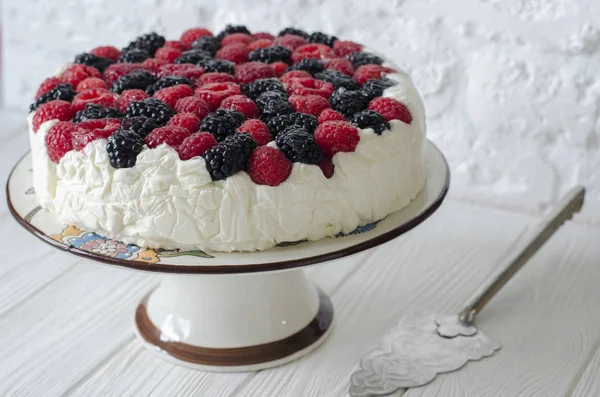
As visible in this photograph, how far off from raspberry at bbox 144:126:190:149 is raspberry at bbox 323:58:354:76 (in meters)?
0.38

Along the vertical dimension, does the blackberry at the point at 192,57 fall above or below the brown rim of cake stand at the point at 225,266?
above

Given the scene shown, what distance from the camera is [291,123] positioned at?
4.43 ft

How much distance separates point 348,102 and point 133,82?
0.39 m

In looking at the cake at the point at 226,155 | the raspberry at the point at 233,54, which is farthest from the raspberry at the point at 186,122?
the raspberry at the point at 233,54

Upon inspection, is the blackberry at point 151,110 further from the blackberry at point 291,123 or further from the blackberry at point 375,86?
the blackberry at point 375,86

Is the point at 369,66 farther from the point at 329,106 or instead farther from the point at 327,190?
the point at 327,190

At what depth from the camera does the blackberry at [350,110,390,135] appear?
138 cm

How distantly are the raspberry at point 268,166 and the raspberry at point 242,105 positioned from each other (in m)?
0.14

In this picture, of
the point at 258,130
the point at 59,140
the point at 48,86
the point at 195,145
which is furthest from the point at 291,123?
the point at 48,86

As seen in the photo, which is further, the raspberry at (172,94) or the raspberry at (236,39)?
the raspberry at (236,39)

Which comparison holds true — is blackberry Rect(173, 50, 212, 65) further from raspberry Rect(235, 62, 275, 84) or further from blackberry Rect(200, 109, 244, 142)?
blackberry Rect(200, 109, 244, 142)

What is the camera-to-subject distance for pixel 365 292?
176 centimetres

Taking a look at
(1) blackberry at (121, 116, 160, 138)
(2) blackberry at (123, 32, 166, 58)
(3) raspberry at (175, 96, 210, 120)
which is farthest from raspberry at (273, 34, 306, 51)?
(1) blackberry at (121, 116, 160, 138)

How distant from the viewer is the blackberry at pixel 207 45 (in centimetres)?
170
